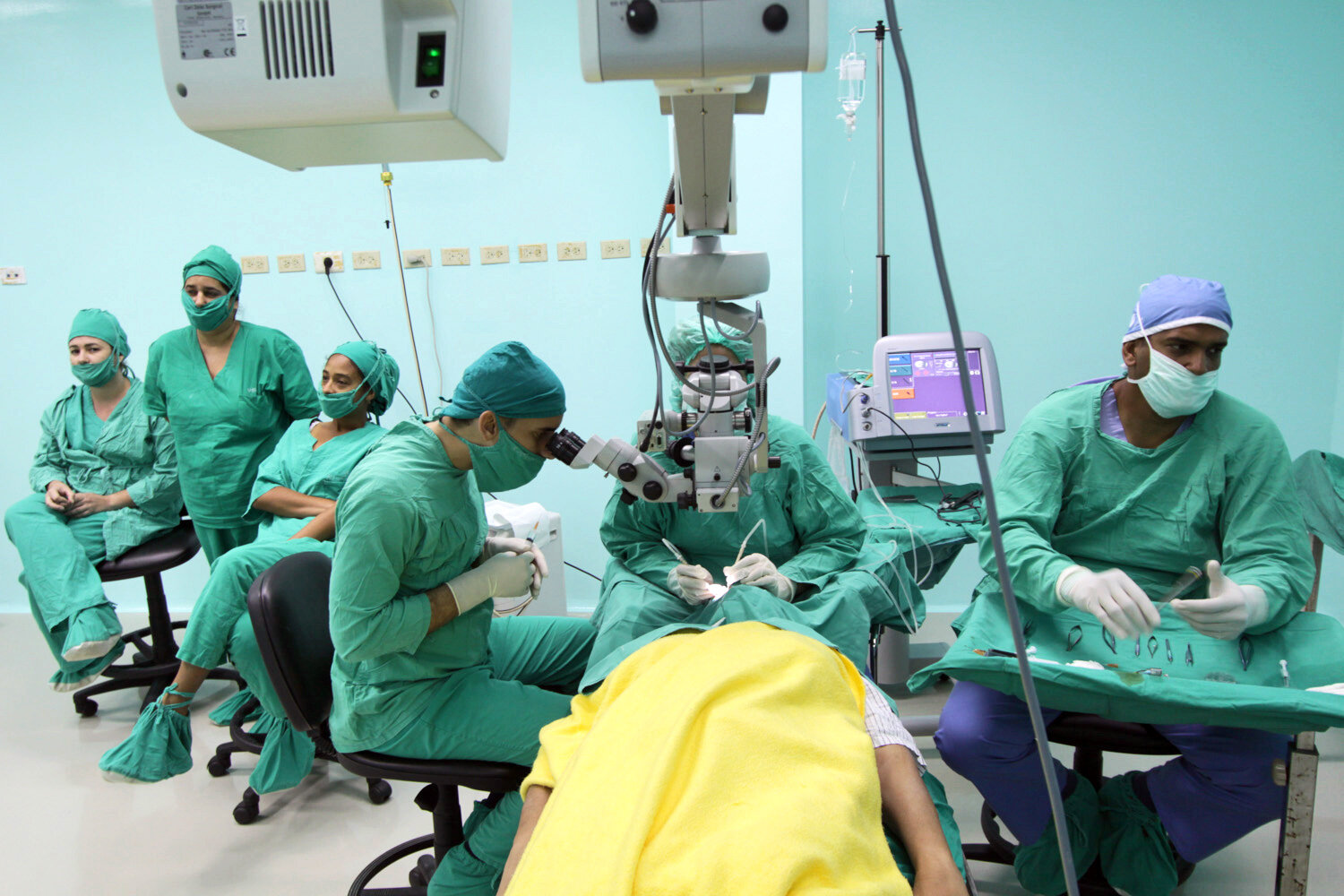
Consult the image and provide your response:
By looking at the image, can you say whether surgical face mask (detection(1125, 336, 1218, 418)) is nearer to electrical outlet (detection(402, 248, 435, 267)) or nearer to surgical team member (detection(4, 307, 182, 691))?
electrical outlet (detection(402, 248, 435, 267))

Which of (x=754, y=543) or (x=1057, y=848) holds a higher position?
(x=754, y=543)

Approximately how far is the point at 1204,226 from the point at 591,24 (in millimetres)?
2904

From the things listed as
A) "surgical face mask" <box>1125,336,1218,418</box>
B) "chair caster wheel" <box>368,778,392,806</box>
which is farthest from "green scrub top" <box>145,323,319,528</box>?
"surgical face mask" <box>1125,336,1218,418</box>

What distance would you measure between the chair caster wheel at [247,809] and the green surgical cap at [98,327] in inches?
63.1

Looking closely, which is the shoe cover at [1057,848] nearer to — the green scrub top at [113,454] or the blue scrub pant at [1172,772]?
the blue scrub pant at [1172,772]

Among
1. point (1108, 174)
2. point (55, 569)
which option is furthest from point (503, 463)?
point (1108, 174)

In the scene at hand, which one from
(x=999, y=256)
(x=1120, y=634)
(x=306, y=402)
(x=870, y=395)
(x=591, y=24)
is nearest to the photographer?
(x=591, y=24)

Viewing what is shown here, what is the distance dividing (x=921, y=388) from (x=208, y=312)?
2197 mm

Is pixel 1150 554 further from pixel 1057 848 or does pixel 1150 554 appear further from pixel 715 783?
pixel 715 783

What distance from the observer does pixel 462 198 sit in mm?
3320

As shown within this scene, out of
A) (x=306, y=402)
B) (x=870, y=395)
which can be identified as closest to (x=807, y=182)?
(x=870, y=395)

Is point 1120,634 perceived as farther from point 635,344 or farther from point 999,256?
point 635,344

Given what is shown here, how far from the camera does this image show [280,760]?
2035 mm

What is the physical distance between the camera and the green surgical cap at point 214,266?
2596 millimetres
